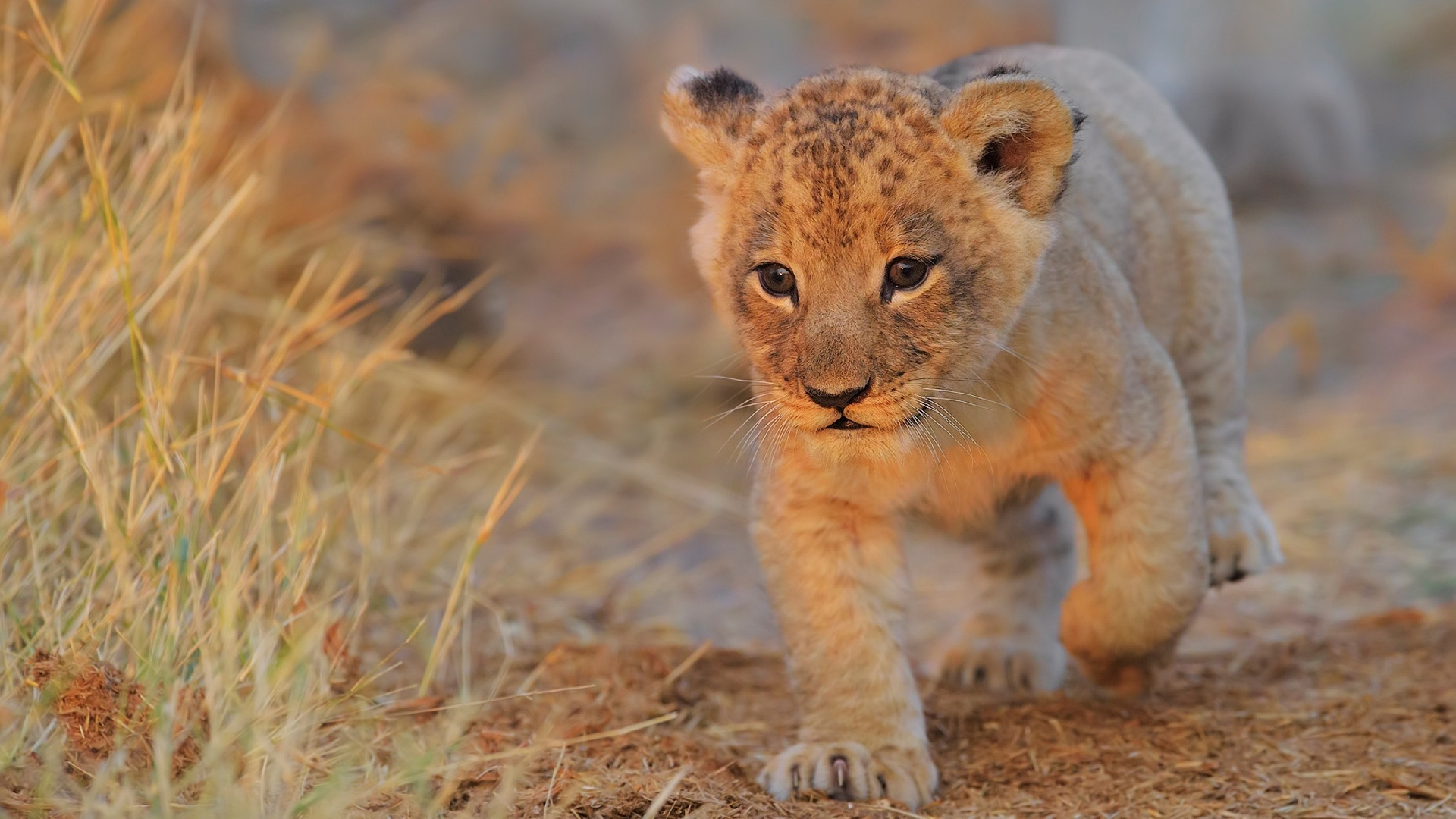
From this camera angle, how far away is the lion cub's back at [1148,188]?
4.13 m

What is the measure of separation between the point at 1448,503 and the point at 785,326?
3.94 m

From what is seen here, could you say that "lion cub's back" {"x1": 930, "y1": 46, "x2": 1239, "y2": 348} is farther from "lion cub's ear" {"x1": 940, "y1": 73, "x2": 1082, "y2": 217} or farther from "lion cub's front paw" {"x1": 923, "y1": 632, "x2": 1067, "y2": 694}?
"lion cub's front paw" {"x1": 923, "y1": 632, "x2": 1067, "y2": 694}

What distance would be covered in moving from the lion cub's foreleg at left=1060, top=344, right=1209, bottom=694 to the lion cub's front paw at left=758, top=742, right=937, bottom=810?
63 cm

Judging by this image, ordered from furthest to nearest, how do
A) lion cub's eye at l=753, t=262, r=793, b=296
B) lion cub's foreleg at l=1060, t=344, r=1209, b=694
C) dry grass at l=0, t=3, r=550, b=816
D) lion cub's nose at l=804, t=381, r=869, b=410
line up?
lion cub's foreleg at l=1060, t=344, r=1209, b=694
lion cub's eye at l=753, t=262, r=793, b=296
lion cub's nose at l=804, t=381, r=869, b=410
dry grass at l=0, t=3, r=550, b=816

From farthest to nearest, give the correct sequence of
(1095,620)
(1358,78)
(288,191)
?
(1358,78)
(288,191)
(1095,620)

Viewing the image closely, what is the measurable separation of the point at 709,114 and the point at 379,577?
1.94 m

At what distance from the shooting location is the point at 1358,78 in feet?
31.1

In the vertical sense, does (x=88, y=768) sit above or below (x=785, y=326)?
below

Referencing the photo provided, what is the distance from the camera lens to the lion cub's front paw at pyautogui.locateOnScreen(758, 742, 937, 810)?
10.7ft

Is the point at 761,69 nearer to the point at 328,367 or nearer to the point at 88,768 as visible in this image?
the point at 328,367

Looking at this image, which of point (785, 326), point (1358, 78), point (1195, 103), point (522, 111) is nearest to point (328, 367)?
point (785, 326)

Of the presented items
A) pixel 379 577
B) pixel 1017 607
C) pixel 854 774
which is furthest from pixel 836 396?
pixel 379 577

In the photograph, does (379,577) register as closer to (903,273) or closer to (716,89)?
(716,89)

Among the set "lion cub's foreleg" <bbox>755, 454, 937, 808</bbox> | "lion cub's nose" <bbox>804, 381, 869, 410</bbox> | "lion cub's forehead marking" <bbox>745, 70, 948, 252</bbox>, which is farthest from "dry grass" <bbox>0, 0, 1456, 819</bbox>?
"lion cub's forehead marking" <bbox>745, 70, 948, 252</bbox>
